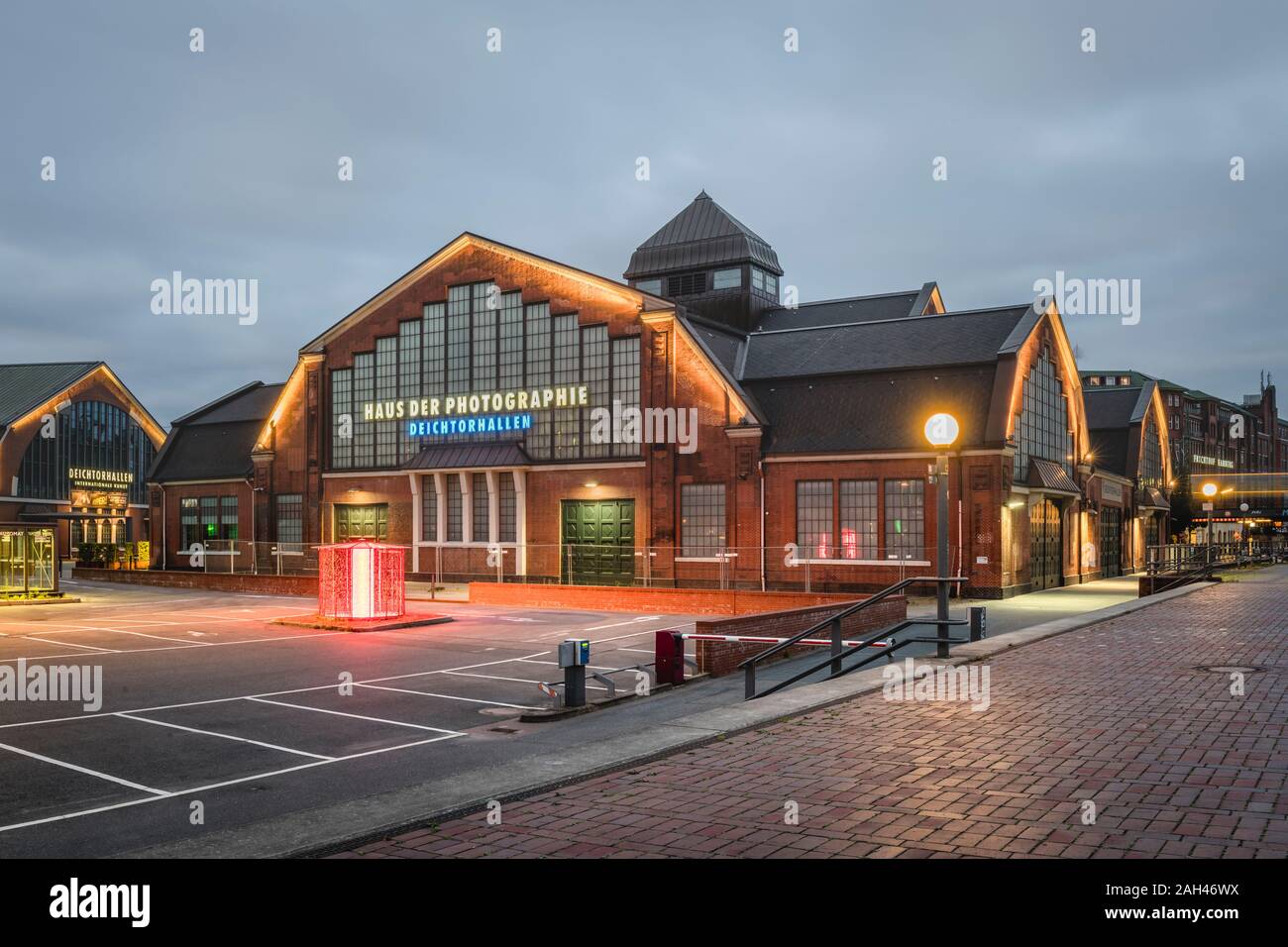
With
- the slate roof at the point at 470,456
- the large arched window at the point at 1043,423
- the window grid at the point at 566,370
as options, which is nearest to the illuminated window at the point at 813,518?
the large arched window at the point at 1043,423

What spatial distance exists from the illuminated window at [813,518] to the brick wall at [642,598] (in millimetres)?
5298

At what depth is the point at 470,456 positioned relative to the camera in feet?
144

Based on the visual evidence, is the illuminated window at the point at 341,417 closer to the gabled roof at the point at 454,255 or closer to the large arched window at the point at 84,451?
the gabled roof at the point at 454,255

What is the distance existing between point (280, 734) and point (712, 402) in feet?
Answer: 89.5

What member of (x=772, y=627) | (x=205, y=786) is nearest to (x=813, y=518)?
(x=772, y=627)

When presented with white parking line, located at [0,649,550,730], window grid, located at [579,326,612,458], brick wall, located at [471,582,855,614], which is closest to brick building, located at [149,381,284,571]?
window grid, located at [579,326,612,458]

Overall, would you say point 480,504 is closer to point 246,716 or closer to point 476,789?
point 246,716

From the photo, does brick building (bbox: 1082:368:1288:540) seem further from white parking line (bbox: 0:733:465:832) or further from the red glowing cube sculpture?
white parking line (bbox: 0:733:465:832)

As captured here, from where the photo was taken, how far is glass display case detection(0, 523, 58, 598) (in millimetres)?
36562

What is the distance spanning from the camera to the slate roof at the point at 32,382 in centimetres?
7781

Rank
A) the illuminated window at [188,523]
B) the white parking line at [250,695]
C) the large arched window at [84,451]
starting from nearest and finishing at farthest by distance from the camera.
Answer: the white parking line at [250,695] < the illuminated window at [188,523] < the large arched window at [84,451]

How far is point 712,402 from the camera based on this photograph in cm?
3884

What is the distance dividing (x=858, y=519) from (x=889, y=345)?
22.8 feet
